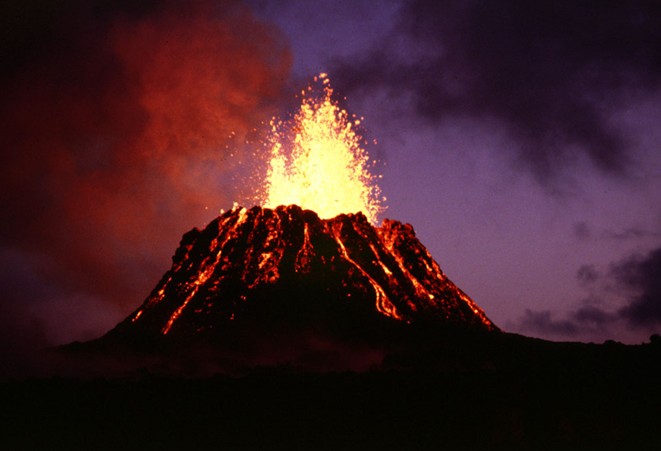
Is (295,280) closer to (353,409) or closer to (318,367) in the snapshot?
(318,367)

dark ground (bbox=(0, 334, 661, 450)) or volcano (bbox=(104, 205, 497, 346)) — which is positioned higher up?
volcano (bbox=(104, 205, 497, 346))

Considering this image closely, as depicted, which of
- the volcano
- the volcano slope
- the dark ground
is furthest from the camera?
the volcano

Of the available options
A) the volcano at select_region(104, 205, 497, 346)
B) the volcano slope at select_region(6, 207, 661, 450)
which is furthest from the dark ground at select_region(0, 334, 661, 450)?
the volcano at select_region(104, 205, 497, 346)

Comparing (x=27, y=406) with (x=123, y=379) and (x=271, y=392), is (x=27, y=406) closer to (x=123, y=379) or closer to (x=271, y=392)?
(x=123, y=379)

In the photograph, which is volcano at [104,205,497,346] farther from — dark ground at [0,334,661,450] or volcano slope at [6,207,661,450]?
dark ground at [0,334,661,450]

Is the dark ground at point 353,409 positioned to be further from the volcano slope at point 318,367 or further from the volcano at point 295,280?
the volcano at point 295,280

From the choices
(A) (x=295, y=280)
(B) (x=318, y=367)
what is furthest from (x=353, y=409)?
A: (A) (x=295, y=280)

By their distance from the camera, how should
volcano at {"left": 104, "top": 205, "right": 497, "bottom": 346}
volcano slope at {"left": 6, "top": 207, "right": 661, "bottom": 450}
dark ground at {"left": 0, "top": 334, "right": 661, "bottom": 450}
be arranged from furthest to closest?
volcano at {"left": 104, "top": 205, "right": 497, "bottom": 346} → volcano slope at {"left": 6, "top": 207, "right": 661, "bottom": 450} → dark ground at {"left": 0, "top": 334, "right": 661, "bottom": 450}

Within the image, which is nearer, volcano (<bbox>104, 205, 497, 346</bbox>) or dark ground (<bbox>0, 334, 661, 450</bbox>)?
dark ground (<bbox>0, 334, 661, 450</bbox>)

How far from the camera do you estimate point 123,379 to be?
267 ft

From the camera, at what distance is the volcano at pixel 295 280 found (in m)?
98.0

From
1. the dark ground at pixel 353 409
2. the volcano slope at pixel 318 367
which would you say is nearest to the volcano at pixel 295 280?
the volcano slope at pixel 318 367

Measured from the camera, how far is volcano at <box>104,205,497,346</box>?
98.0 meters

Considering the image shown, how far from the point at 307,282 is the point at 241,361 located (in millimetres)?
14927
